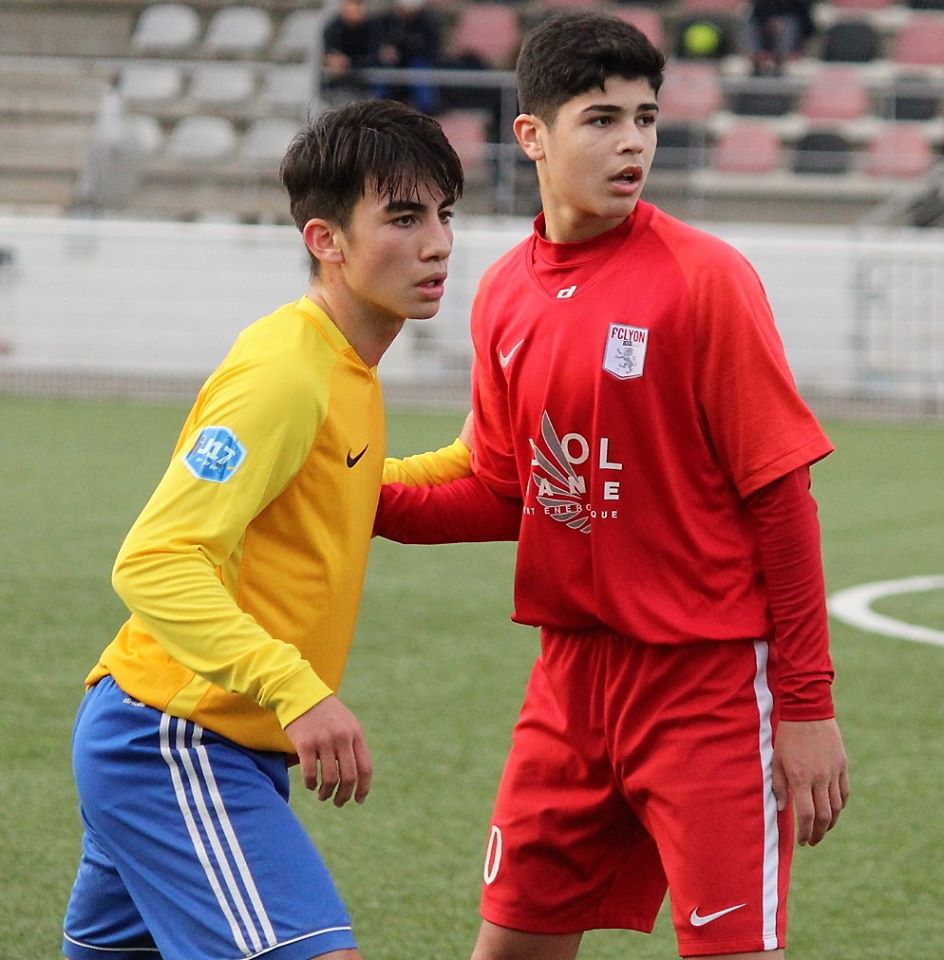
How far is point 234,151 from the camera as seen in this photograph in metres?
19.2

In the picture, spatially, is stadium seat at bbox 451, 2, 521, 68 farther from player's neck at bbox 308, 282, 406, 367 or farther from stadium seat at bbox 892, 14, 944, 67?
player's neck at bbox 308, 282, 406, 367

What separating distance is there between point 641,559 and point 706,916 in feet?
1.75

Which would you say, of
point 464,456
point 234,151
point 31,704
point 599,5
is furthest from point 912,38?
point 464,456

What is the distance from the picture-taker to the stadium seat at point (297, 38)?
2053 cm

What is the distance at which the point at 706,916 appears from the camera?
8.70 ft

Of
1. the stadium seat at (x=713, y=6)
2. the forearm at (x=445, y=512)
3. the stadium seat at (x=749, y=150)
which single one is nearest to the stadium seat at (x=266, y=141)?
the stadium seat at (x=749, y=150)

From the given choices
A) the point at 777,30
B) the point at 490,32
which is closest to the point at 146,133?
the point at 490,32

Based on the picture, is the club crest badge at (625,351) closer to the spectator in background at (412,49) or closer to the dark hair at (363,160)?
the dark hair at (363,160)

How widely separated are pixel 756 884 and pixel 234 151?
→ 17.3 meters

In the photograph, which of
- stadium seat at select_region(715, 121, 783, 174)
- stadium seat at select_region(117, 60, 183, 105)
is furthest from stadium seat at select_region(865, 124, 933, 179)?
stadium seat at select_region(117, 60, 183, 105)

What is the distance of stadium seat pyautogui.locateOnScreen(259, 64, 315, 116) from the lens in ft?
63.3

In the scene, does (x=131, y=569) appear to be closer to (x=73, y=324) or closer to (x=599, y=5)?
(x=73, y=324)

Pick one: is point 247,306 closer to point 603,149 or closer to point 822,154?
point 822,154

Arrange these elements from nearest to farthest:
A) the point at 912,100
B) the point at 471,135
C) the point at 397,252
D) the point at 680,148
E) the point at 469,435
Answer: the point at 397,252 < the point at 469,435 < the point at 471,135 < the point at 680,148 < the point at 912,100
